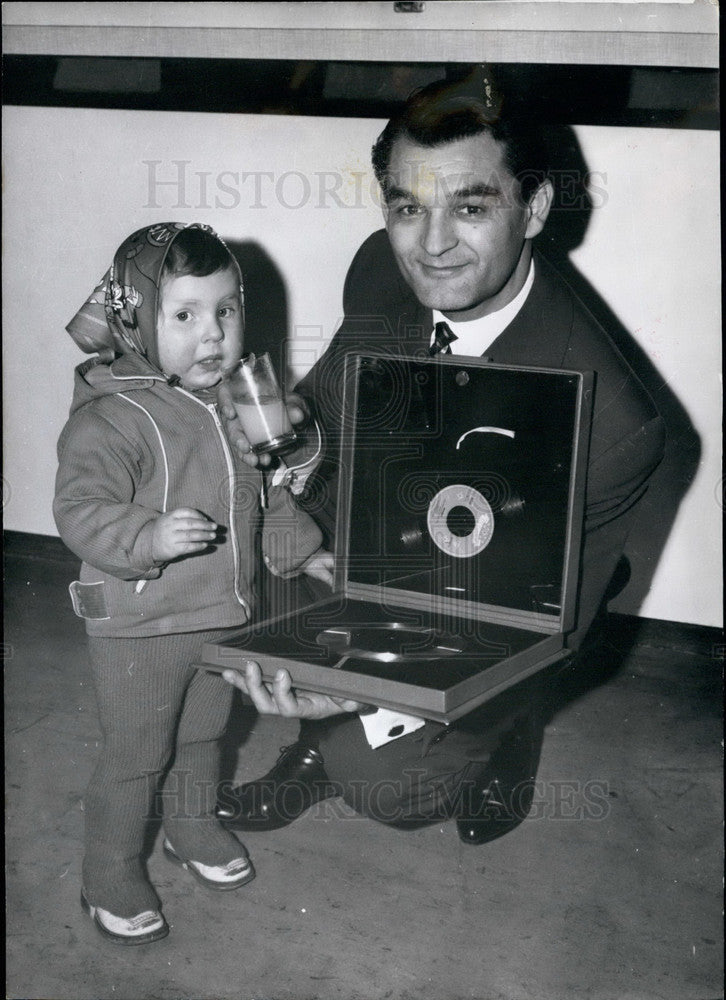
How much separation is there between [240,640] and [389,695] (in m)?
0.19

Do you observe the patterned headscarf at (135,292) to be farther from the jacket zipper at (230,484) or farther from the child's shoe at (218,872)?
the child's shoe at (218,872)

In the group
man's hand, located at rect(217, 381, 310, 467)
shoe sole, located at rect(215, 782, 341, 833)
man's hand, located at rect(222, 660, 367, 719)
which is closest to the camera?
man's hand, located at rect(222, 660, 367, 719)

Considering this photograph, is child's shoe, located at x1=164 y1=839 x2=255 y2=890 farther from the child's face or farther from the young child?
the child's face

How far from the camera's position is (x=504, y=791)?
4.22 ft

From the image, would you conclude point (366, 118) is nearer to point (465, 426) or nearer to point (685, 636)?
point (465, 426)

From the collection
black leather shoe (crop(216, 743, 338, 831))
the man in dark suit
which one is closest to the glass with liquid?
the man in dark suit

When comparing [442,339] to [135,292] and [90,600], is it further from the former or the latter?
[90,600]

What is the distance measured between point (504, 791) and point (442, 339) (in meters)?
0.65

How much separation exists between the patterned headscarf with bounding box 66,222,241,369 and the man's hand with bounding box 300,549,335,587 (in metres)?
0.33

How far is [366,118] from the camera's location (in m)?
Result: 1.13

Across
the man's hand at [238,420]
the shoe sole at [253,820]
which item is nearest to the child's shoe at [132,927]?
the shoe sole at [253,820]

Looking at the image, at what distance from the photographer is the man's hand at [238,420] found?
1095 millimetres

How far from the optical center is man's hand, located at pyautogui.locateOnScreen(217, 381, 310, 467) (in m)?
1.09

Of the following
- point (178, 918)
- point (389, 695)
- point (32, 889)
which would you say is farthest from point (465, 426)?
point (32, 889)
